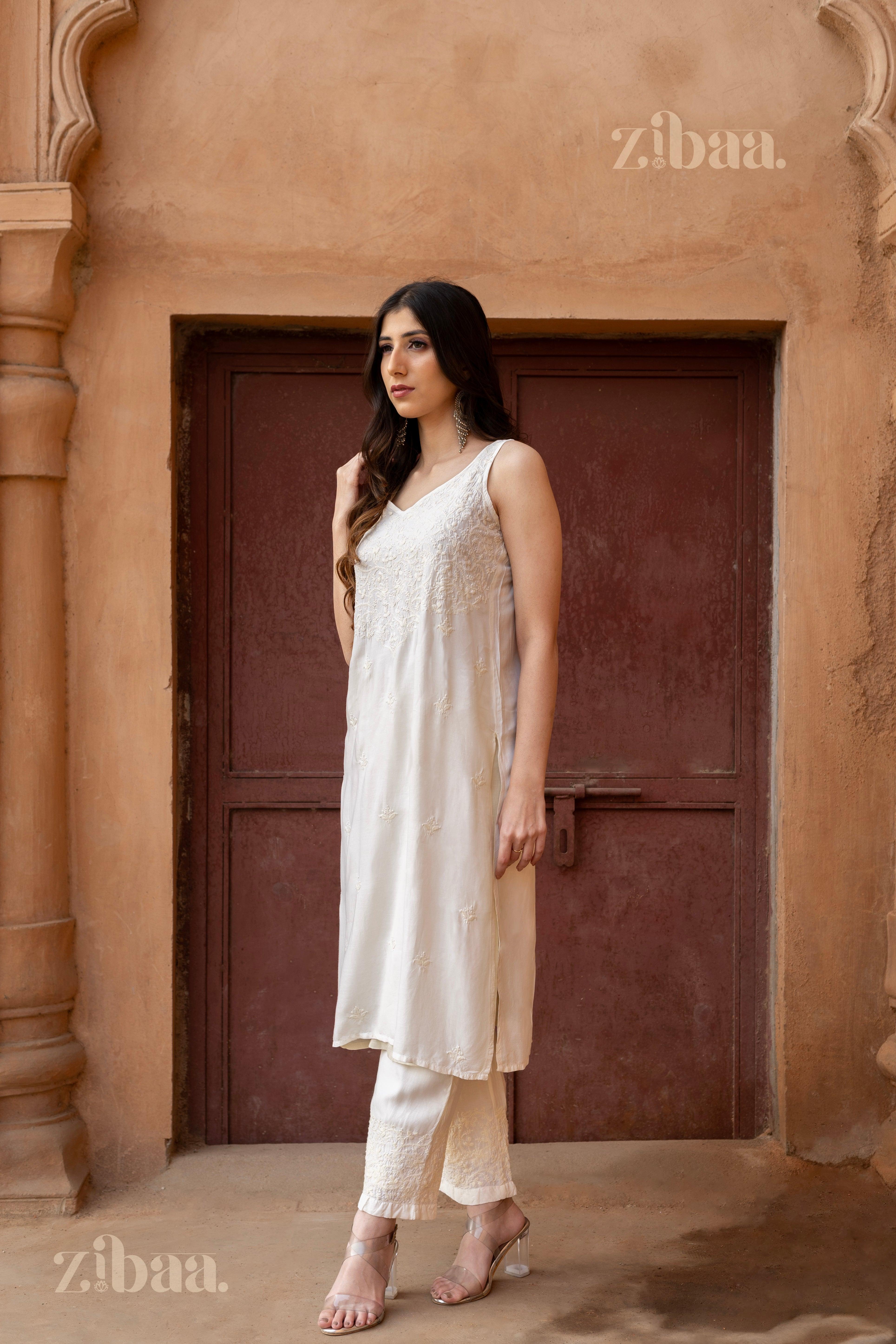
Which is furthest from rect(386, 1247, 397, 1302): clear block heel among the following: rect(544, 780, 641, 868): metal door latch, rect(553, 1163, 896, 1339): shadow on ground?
rect(544, 780, 641, 868): metal door latch

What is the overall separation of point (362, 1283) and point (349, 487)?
1.62 meters

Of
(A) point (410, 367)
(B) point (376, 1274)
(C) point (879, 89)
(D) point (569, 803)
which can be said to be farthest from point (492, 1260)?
(C) point (879, 89)

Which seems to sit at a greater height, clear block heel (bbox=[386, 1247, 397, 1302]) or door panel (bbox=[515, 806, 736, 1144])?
door panel (bbox=[515, 806, 736, 1144])

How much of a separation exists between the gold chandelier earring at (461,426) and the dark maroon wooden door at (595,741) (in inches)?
36.9

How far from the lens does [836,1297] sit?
2639 mm

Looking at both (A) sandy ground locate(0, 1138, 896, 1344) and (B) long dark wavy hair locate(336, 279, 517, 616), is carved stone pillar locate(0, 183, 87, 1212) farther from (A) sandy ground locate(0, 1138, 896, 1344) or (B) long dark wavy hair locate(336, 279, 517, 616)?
(B) long dark wavy hair locate(336, 279, 517, 616)

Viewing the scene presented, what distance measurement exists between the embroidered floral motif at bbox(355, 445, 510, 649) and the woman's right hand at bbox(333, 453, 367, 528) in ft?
0.39

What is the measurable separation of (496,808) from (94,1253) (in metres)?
1.43

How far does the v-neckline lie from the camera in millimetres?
2596

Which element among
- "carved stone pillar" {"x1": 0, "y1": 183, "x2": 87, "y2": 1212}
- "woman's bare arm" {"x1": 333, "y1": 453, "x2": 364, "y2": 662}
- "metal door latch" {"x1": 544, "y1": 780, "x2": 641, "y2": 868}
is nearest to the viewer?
"woman's bare arm" {"x1": 333, "y1": 453, "x2": 364, "y2": 662}

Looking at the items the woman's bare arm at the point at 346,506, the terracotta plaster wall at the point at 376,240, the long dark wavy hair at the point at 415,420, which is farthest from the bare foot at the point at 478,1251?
the long dark wavy hair at the point at 415,420

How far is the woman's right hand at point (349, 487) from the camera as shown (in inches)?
107

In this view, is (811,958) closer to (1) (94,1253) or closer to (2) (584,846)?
(2) (584,846)

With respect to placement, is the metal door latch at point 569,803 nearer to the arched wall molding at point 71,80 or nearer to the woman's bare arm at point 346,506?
the woman's bare arm at point 346,506
